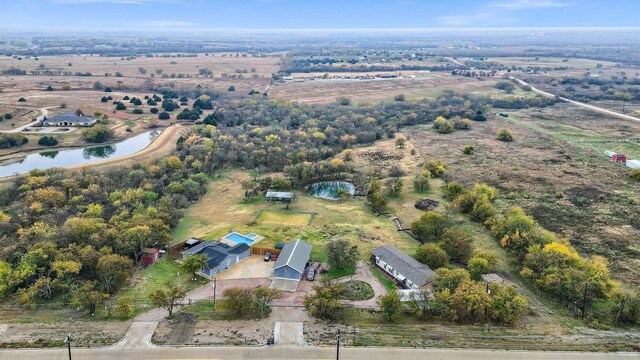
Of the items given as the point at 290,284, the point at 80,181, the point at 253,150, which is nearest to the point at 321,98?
the point at 253,150

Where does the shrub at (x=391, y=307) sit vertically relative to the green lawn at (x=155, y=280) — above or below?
above

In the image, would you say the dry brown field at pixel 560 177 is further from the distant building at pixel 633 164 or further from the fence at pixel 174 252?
the fence at pixel 174 252

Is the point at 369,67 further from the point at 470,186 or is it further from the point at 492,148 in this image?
the point at 470,186

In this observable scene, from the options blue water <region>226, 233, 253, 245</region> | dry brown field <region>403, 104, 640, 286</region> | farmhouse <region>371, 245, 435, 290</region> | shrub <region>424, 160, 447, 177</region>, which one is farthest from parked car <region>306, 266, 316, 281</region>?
shrub <region>424, 160, 447, 177</region>

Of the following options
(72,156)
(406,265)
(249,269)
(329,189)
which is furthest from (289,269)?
(72,156)

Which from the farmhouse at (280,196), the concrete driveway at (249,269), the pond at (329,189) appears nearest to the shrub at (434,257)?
the concrete driveway at (249,269)

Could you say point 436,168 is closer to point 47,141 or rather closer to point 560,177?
point 560,177
